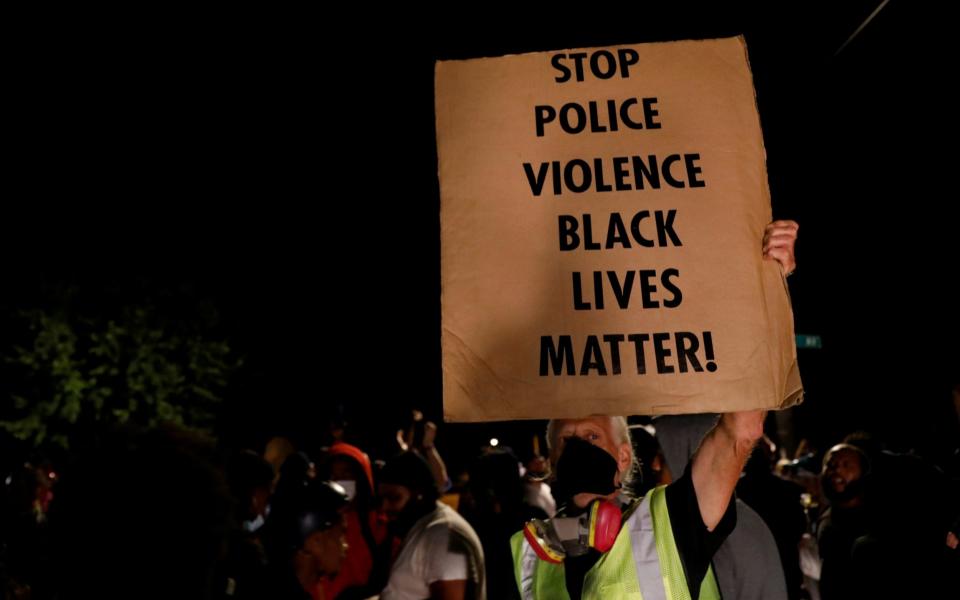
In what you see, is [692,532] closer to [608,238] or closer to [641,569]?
[641,569]

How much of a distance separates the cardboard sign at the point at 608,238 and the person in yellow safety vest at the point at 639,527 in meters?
0.17

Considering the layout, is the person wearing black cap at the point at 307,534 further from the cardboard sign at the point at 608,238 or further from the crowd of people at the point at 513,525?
the cardboard sign at the point at 608,238

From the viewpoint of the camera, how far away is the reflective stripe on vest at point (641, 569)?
2250 millimetres

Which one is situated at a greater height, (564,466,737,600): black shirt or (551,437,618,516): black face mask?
(551,437,618,516): black face mask

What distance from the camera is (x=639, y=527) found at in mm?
2352

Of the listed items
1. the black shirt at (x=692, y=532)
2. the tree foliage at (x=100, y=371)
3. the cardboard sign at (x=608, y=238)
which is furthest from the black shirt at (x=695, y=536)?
the tree foliage at (x=100, y=371)

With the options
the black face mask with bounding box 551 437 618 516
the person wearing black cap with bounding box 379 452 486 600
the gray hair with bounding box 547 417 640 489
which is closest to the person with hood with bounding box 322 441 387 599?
the person wearing black cap with bounding box 379 452 486 600

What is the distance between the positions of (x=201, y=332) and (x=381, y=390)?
17605 mm

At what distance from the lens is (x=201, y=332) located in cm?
2991

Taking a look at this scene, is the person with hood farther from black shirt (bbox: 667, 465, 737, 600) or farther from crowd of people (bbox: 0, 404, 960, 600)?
black shirt (bbox: 667, 465, 737, 600)

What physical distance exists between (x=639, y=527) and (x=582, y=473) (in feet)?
1.03

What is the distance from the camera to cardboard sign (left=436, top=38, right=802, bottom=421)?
2.54 meters

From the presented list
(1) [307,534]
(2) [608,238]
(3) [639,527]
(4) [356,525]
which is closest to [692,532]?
(3) [639,527]

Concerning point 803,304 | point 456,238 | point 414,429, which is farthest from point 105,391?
point 456,238
